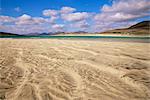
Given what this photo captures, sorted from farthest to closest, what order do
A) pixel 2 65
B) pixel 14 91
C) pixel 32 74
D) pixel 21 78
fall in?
pixel 2 65
pixel 32 74
pixel 21 78
pixel 14 91

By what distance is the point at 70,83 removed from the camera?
16.2ft

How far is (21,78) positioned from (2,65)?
6.91ft

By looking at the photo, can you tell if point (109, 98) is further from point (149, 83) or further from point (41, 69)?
point (41, 69)

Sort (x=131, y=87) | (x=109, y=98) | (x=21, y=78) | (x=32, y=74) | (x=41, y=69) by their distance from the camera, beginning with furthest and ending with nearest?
(x=41, y=69)
(x=32, y=74)
(x=21, y=78)
(x=131, y=87)
(x=109, y=98)

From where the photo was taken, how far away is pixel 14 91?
4.31 metres

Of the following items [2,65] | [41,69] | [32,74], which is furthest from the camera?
[2,65]

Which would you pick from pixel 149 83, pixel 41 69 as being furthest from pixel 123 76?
pixel 41 69

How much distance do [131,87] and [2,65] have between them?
550cm

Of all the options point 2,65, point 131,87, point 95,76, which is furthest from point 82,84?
point 2,65

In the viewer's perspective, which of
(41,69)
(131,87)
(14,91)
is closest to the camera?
(14,91)

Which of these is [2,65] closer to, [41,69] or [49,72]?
[41,69]

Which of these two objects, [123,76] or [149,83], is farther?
[123,76]

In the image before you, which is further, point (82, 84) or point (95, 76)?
point (95, 76)

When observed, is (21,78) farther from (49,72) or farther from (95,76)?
(95,76)
